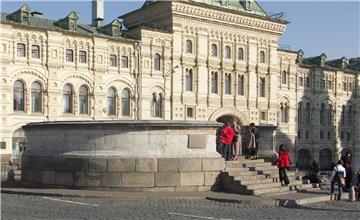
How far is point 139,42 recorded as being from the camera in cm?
5097

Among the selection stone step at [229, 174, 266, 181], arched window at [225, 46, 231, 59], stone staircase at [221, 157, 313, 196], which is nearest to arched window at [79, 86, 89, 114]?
arched window at [225, 46, 231, 59]

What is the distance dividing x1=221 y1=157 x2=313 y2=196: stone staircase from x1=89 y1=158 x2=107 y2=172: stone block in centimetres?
415

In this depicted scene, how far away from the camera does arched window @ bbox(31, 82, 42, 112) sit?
148 feet

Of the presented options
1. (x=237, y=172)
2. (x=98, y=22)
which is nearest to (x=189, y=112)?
(x=98, y=22)

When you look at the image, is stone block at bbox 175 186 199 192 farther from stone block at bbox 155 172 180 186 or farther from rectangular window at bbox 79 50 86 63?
rectangular window at bbox 79 50 86 63

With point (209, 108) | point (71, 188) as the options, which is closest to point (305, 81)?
point (209, 108)

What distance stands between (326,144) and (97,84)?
33077 millimetres

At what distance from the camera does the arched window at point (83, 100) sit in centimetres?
4759

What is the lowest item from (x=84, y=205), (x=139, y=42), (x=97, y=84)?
(x=84, y=205)

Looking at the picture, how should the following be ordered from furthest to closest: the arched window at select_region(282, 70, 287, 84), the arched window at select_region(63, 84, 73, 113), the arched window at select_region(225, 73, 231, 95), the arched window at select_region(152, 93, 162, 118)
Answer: the arched window at select_region(282, 70, 287, 84) < the arched window at select_region(225, 73, 231, 95) < the arched window at select_region(152, 93, 162, 118) < the arched window at select_region(63, 84, 73, 113)

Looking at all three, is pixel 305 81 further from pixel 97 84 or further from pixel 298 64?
pixel 97 84

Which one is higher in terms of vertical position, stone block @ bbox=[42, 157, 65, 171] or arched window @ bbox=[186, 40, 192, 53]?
arched window @ bbox=[186, 40, 192, 53]

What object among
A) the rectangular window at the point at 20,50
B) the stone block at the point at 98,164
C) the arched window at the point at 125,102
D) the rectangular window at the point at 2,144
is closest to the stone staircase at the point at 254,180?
the stone block at the point at 98,164

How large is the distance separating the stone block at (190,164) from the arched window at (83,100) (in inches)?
1162
